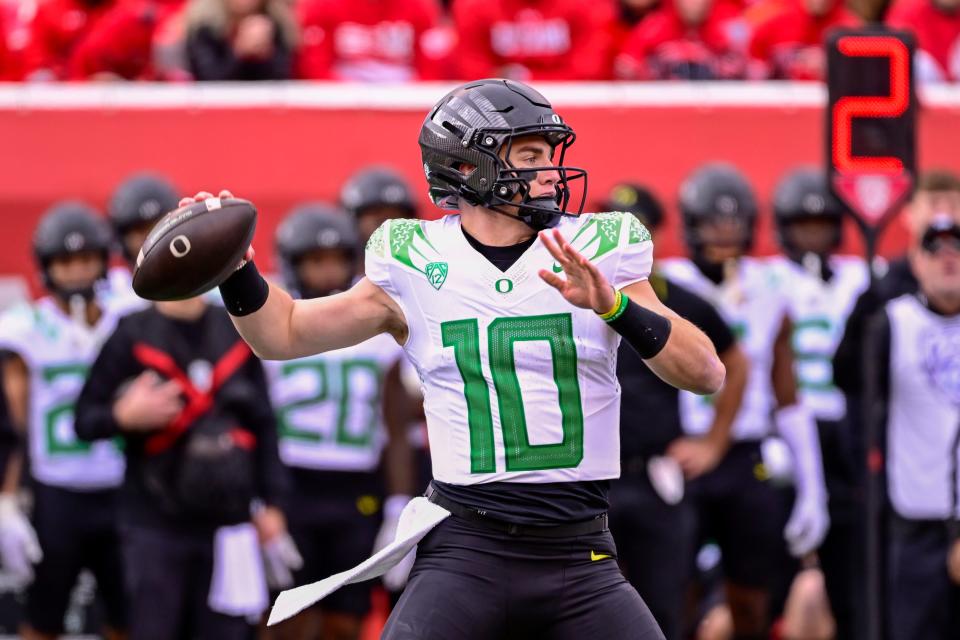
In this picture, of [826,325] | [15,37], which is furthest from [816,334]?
[15,37]

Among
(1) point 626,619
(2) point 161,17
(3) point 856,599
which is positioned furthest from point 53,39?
(1) point 626,619

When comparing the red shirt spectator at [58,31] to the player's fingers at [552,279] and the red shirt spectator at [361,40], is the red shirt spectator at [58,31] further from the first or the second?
the player's fingers at [552,279]

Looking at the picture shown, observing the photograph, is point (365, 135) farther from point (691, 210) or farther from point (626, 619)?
point (626, 619)

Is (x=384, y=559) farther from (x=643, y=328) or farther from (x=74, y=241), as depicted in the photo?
(x=74, y=241)

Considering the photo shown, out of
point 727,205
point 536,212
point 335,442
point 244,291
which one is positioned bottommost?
point 335,442

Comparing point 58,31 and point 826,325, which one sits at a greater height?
point 58,31

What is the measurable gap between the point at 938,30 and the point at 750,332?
2.79 meters

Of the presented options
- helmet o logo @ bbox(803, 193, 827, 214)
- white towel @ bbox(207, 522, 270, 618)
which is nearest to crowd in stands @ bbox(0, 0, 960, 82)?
helmet o logo @ bbox(803, 193, 827, 214)

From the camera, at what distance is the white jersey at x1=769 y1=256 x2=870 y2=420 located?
8.12 metres

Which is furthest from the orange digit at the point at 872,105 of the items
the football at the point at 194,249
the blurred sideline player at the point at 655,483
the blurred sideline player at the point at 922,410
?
the football at the point at 194,249

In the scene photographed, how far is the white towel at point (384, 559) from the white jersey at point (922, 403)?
3.18m

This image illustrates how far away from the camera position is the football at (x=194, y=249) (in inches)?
162

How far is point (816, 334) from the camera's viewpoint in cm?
816

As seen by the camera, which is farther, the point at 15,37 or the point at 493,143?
the point at 15,37
